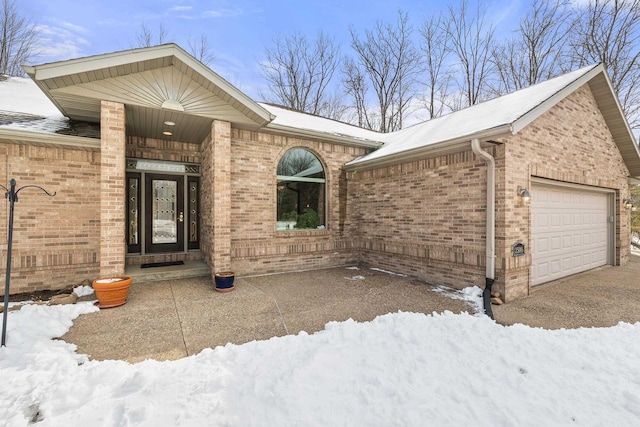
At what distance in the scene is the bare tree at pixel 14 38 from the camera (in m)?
13.6

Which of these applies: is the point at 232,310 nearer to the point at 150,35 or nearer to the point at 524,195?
the point at 524,195

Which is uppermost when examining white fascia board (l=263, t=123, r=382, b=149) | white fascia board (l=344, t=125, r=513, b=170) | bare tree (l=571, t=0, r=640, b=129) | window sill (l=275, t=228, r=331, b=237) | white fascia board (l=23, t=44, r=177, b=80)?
bare tree (l=571, t=0, r=640, b=129)

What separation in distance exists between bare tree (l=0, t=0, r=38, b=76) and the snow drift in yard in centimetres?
1724

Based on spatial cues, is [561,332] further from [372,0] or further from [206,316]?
[372,0]

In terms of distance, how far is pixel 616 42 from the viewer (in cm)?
1337

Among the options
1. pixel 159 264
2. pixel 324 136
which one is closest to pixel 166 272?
pixel 159 264

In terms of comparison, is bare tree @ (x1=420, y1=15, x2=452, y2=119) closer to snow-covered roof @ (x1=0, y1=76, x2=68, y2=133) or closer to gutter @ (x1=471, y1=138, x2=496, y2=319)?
gutter @ (x1=471, y1=138, x2=496, y2=319)

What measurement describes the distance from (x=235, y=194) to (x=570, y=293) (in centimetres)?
760

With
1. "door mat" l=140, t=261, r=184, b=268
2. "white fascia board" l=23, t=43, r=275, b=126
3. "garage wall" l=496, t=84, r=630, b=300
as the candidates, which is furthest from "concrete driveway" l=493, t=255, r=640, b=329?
"door mat" l=140, t=261, r=184, b=268

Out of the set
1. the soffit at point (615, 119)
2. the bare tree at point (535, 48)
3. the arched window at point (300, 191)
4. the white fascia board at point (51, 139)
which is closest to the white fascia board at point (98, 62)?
the white fascia board at point (51, 139)

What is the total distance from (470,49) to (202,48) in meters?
17.0

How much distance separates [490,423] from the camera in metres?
2.23

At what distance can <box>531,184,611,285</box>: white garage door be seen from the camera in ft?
20.5

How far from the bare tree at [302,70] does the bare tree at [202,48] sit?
3751 millimetres
